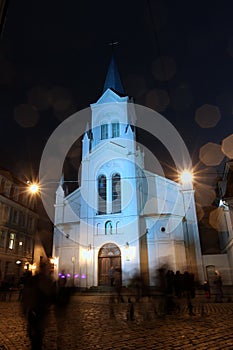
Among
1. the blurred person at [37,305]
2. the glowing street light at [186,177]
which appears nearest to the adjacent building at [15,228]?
the glowing street light at [186,177]

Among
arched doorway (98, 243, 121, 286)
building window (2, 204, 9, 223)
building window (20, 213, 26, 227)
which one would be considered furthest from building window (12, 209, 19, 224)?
arched doorway (98, 243, 121, 286)

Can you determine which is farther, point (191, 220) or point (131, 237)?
point (191, 220)

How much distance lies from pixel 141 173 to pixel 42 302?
22458 mm

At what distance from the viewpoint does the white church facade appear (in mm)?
22891

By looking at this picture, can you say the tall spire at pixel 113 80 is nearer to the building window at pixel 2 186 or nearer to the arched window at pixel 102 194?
the arched window at pixel 102 194

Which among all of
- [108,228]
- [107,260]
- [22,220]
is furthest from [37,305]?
[22,220]

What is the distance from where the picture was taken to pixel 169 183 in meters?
26.9

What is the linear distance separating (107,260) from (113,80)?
23.1 metres

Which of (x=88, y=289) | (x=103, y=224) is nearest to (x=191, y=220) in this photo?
(x=103, y=224)

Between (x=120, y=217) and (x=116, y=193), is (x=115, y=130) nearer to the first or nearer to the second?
(x=116, y=193)

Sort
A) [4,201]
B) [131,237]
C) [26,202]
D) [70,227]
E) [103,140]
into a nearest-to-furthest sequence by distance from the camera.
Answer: [131,237] → [70,227] → [103,140] → [4,201] → [26,202]

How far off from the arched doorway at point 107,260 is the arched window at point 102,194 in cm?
338

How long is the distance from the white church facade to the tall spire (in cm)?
577

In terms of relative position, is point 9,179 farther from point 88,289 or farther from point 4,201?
point 88,289
